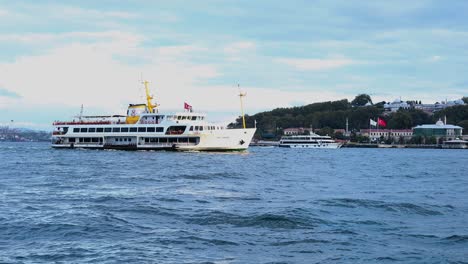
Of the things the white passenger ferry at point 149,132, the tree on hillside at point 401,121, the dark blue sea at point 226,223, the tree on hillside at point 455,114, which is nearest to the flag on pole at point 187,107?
the white passenger ferry at point 149,132

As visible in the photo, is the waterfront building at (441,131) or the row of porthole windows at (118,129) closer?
the row of porthole windows at (118,129)

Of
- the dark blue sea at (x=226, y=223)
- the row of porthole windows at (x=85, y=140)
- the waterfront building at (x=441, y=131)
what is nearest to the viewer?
the dark blue sea at (x=226, y=223)

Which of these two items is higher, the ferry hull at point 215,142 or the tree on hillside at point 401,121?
the tree on hillside at point 401,121

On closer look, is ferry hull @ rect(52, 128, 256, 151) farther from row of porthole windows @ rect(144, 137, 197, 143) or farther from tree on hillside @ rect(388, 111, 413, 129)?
tree on hillside @ rect(388, 111, 413, 129)

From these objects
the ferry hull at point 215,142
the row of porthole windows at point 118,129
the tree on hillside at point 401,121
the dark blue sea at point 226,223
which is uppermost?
the tree on hillside at point 401,121

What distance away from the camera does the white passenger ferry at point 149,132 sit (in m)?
64.1

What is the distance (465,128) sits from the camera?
174m

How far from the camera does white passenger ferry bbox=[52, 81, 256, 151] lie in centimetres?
6412

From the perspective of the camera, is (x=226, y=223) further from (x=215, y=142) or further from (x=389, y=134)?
(x=389, y=134)

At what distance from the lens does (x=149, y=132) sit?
6812 cm

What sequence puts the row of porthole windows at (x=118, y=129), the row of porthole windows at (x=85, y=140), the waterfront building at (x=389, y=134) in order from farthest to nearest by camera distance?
the waterfront building at (x=389, y=134), the row of porthole windows at (x=85, y=140), the row of porthole windows at (x=118, y=129)

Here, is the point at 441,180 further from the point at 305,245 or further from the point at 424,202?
the point at 305,245

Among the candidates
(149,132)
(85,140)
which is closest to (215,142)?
(149,132)

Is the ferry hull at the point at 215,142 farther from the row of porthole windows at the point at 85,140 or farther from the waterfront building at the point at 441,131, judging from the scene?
the waterfront building at the point at 441,131
